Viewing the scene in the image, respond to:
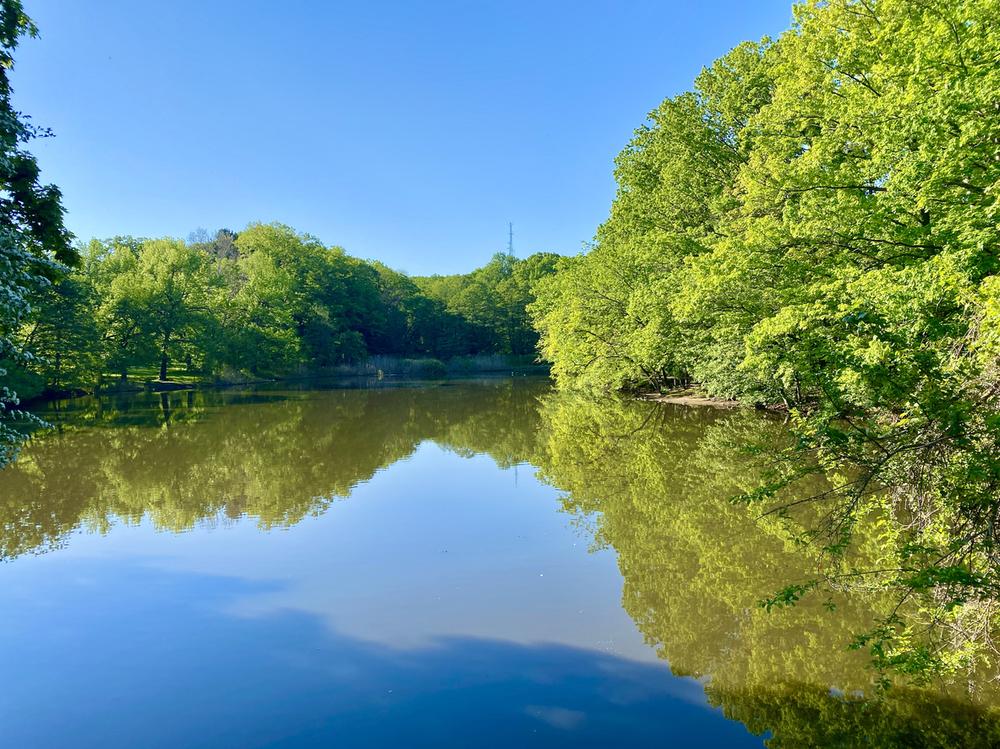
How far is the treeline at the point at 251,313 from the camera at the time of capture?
3788 centimetres

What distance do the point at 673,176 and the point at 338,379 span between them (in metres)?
44.3

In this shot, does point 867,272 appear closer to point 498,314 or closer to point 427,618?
point 427,618

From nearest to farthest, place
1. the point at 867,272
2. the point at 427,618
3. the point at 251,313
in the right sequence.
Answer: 1. the point at 427,618
2. the point at 867,272
3. the point at 251,313

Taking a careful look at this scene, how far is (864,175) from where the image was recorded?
1172 cm

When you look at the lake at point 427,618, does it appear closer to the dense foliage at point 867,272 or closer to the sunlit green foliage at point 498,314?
the dense foliage at point 867,272

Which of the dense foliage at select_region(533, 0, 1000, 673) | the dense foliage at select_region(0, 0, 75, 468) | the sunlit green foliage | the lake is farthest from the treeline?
the dense foliage at select_region(533, 0, 1000, 673)

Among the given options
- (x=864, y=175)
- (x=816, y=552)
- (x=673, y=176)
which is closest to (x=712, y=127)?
(x=673, y=176)

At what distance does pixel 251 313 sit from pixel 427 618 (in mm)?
53255

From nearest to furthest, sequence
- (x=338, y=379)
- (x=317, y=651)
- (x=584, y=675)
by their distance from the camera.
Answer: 1. (x=584, y=675)
2. (x=317, y=651)
3. (x=338, y=379)

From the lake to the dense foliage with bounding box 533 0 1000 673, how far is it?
36.7 inches

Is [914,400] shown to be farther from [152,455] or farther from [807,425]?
[152,455]

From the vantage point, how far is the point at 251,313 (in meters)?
56.1

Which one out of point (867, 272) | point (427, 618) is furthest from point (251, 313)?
point (867, 272)

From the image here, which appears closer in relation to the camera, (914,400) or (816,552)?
(914,400)
